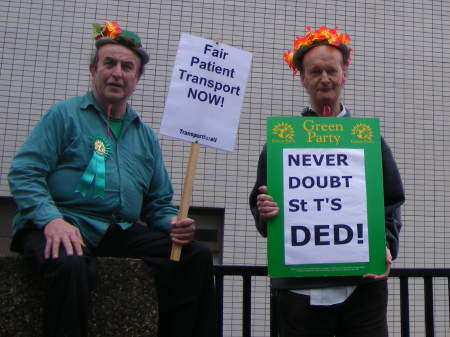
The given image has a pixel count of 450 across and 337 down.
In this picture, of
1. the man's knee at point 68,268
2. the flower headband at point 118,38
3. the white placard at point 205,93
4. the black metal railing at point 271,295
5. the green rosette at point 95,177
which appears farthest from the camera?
the black metal railing at point 271,295

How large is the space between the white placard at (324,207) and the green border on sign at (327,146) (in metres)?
0.02

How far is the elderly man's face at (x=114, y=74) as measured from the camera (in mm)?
2191

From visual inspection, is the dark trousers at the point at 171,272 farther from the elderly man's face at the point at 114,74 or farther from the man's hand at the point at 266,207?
the elderly man's face at the point at 114,74

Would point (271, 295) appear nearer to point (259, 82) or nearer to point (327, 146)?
point (327, 146)

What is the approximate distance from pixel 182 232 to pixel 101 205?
0.33 metres

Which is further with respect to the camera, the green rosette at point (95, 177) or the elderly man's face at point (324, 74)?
the elderly man's face at point (324, 74)

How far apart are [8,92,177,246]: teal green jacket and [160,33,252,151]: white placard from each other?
227mm

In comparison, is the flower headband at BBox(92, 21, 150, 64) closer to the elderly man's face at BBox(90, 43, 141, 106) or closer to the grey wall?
the elderly man's face at BBox(90, 43, 141, 106)

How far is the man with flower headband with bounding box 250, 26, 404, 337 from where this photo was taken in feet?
6.36

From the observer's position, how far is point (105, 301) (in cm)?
196

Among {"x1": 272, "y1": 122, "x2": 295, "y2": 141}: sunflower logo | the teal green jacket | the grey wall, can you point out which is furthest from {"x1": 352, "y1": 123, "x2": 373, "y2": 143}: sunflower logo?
the grey wall

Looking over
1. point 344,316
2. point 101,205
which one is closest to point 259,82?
point 101,205

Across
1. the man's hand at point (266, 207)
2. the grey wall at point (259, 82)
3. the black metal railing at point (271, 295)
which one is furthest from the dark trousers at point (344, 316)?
the grey wall at point (259, 82)

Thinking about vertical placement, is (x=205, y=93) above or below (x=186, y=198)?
above
